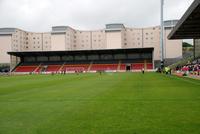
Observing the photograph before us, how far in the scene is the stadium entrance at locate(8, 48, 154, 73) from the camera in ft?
236

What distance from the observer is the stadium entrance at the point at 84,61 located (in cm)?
7206

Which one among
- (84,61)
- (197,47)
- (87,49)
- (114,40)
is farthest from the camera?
(114,40)

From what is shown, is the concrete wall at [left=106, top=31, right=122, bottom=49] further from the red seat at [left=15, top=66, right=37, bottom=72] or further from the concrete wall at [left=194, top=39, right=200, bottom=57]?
the concrete wall at [left=194, top=39, right=200, bottom=57]

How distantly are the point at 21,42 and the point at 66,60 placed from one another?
24813 mm

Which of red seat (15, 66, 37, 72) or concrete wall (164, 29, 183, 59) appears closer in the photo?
red seat (15, 66, 37, 72)

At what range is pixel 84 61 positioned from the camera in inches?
3059

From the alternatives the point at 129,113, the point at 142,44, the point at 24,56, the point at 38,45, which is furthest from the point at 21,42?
the point at 129,113

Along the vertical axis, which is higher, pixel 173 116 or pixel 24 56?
pixel 24 56

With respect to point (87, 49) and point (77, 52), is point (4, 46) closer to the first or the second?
point (87, 49)

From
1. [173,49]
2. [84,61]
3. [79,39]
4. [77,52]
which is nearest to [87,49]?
[84,61]

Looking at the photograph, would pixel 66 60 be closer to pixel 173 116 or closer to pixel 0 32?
pixel 0 32

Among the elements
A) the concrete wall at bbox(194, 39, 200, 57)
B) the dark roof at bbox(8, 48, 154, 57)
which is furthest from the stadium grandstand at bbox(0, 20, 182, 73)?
the concrete wall at bbox(194, 39, 200, 57)

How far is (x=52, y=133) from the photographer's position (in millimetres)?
5949

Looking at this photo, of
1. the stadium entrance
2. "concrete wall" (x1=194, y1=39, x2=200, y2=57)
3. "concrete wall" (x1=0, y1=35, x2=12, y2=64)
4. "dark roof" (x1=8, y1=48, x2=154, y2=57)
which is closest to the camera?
"concrete wall" (x1=194, y1=39, x2=200, y2=57)
